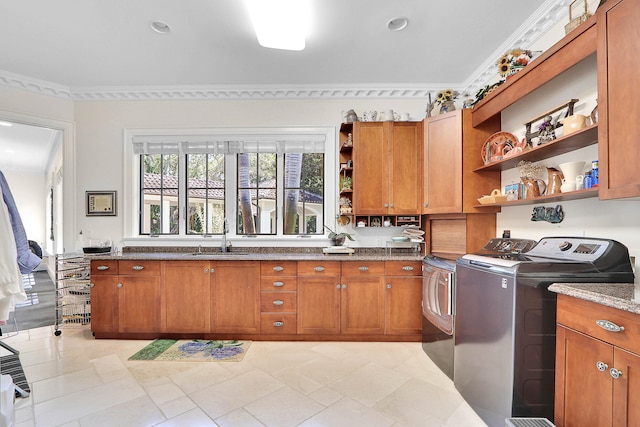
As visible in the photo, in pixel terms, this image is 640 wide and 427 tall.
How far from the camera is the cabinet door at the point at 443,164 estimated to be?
279cm

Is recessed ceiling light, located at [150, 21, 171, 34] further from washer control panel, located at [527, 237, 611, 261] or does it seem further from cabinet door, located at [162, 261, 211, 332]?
washer control panel, located at [527, 237, 611, 261]

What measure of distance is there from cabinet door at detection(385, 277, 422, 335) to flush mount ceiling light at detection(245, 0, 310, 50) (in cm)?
243

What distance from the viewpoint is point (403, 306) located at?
9.64ft

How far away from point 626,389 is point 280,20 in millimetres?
2838

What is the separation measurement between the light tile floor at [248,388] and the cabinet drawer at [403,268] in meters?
0.73

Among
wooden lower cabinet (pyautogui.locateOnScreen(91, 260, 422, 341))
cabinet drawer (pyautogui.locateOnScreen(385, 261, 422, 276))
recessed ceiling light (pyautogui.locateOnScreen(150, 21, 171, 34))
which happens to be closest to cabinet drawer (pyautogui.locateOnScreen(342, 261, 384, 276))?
wooden lower cabinet (pyautogui.locateOnScreen(91, 260, 422, 341))

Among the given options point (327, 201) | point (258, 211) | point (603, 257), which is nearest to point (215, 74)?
point (258, 211)

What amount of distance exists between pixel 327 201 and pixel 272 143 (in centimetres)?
101

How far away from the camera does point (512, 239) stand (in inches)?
95.7

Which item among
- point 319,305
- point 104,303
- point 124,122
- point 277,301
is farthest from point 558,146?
point 124,122

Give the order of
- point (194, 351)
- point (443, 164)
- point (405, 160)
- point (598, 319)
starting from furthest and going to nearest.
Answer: point (405, 160)
point (443, 164)
point (194, 351)
point (598, 319)

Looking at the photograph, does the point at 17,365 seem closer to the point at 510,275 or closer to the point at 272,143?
the point at 272,143

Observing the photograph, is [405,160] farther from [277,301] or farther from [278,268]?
[277,301]

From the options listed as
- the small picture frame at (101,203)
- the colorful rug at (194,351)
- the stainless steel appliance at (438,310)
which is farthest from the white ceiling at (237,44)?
the colorful rug at (194,351)
